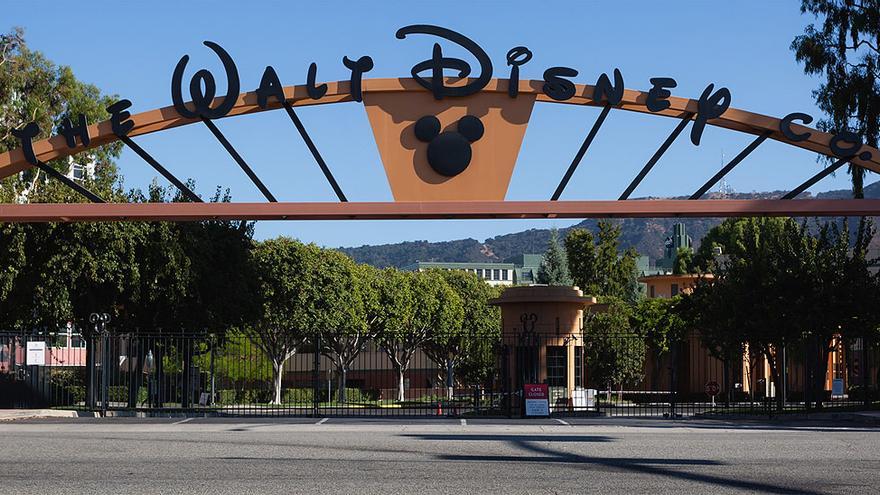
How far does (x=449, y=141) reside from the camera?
2202cm

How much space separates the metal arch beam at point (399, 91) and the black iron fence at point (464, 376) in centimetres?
1089

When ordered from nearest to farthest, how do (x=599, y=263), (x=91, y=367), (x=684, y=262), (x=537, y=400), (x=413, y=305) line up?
(x=537, y=400) < (x=91, y=367) < (x=413, y=305) < (x=599, y=263) < (x=684, y=262)

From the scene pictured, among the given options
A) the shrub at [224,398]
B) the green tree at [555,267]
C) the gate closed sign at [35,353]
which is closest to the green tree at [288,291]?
the shrub at [224,398]

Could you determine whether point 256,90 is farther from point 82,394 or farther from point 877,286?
point 82,394

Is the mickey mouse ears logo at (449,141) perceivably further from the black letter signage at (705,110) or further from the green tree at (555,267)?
the green tree at (555,267)

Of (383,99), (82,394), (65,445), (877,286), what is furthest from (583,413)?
(82,394)

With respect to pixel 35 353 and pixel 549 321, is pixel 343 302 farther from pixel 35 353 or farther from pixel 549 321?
pixel 35 353

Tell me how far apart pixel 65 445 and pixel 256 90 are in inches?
276

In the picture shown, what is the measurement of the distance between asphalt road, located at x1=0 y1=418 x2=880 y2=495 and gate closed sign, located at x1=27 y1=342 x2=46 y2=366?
7985 mm

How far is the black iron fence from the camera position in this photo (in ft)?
115

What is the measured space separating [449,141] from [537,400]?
10.8m

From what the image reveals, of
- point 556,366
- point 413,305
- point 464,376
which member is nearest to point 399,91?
point 556,366

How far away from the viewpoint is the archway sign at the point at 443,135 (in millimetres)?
21641

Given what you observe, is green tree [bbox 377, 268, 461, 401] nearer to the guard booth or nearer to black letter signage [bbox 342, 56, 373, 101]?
the guard booth
